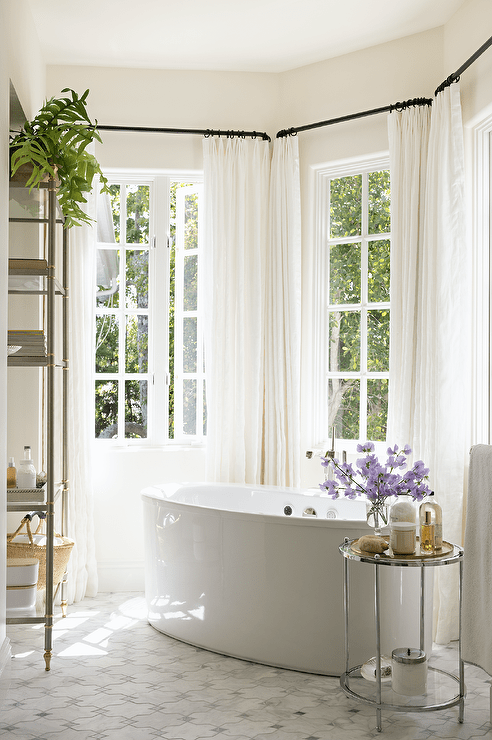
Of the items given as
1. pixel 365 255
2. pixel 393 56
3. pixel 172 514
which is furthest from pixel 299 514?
pixel 393 56

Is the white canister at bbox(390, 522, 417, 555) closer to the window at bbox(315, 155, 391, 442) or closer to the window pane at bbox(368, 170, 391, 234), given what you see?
the window at bbox(315, 155, 391, 442)

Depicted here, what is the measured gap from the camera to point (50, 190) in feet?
10.3

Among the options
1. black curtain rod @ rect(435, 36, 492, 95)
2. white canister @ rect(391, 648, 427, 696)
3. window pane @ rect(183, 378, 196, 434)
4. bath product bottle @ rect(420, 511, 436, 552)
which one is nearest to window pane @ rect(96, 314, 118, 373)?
window pane @ rect(183, 378, 196, 434)

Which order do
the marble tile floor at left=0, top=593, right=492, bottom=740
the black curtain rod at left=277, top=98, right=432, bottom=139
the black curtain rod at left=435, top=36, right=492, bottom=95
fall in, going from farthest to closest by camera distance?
1. the black curtain rod at left=277, top=98, right=432, bottom=139
2. the black curtain rod at left=435, top=36, right=492, bottom=95
3. the marble tile floor at left=0, top=593, right=492, bottom=740

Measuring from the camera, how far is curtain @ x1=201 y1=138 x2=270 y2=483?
4168 mm

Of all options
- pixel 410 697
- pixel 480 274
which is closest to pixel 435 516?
pixel 410 697

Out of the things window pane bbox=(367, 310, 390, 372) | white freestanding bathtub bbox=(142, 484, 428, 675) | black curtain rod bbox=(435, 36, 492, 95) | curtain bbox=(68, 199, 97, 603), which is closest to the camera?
white freestanding bathtub bbox=(142, 484, 428, 675)

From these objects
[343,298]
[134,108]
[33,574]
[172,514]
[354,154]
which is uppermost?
[134,108]

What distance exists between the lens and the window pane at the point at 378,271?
409 centimetres

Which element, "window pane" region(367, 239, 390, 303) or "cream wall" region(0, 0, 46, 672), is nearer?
"cream wall" region(0, 0, 46, 672)

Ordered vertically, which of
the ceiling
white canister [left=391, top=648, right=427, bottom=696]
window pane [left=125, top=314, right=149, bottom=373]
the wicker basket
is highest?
the ceiling

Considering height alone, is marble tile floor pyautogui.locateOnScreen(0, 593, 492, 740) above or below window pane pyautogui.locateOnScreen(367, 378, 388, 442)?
below

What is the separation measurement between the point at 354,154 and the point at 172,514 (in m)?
2.32

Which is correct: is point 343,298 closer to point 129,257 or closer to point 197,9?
point 129,257
